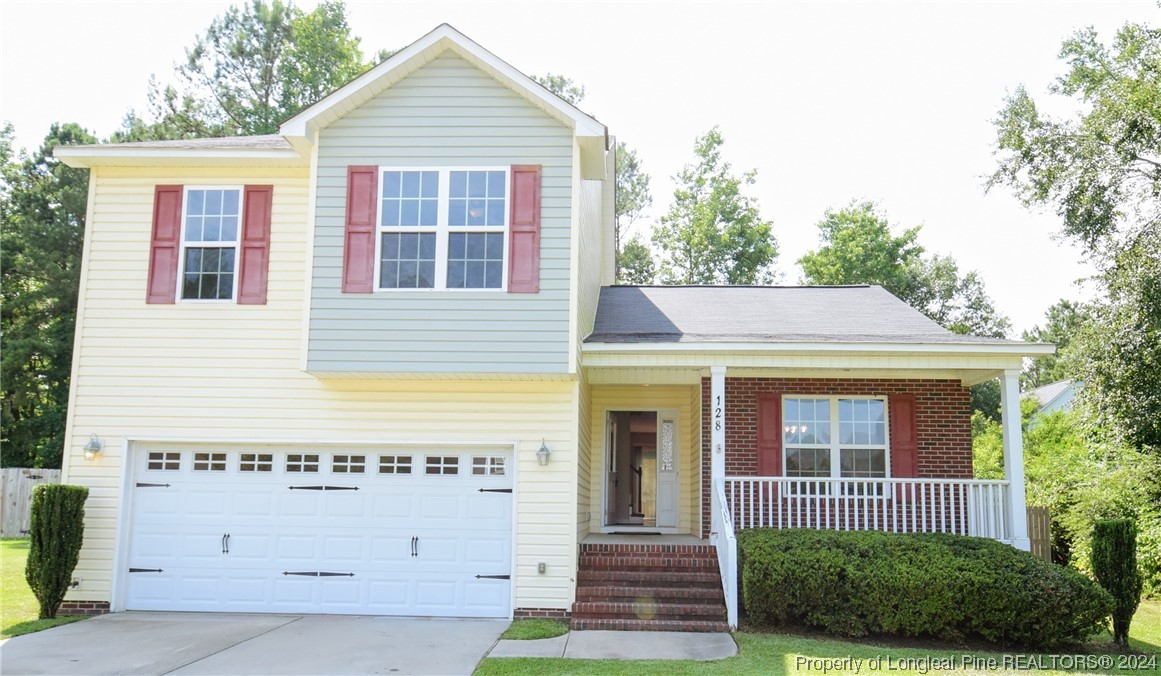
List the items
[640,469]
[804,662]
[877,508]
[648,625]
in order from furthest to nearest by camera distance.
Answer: [640,469]
[877,508]
[648,625]
[804,662]

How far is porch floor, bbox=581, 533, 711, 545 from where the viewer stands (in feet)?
38.0

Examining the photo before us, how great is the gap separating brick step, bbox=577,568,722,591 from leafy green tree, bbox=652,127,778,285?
23.8 metres

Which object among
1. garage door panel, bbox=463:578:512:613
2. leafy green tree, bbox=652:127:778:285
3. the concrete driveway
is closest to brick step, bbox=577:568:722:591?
garage door panel, bbox=463:578:512:613

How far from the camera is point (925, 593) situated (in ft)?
29.8

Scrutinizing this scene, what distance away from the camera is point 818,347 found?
11.1 m

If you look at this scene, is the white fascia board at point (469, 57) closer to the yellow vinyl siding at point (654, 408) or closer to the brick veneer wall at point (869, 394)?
the brick veneer wall at point (869, 394)

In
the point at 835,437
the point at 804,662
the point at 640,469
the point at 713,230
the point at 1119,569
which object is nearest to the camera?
the point at 804,662

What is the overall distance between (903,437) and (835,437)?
3.09 feet

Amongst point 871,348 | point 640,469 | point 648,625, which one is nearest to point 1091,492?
point 871,348

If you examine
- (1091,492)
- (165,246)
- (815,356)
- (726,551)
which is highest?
(165,246)

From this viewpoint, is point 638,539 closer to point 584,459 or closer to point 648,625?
point 584,459

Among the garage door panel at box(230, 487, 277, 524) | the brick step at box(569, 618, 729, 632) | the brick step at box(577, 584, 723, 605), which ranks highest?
the garage door panel at box(230, 487, 277, 524)

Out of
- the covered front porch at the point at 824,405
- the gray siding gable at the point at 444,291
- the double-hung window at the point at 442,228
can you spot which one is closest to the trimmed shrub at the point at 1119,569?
the covered front porch at the point at 824,405

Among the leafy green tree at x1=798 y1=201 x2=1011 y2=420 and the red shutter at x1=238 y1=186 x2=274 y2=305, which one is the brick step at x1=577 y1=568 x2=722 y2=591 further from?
the leafy green tree at x1=798 y1=201 x2=1011 y2=420
